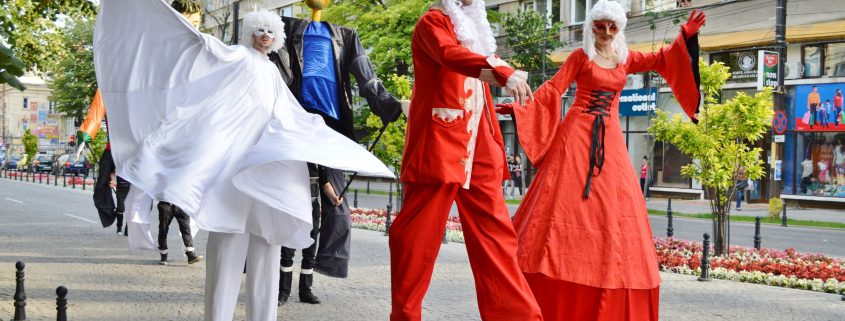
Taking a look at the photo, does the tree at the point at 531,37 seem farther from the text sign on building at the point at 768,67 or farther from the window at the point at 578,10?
the text sign on building at the point at 768,67

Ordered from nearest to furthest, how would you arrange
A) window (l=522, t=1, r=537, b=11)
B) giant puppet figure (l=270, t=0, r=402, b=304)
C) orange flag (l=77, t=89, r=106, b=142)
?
orange flag (l=77, t=89, r=106, b=142) → giant puppet figure (l=270, t=0, r=402, b=304) → window (l=522, t=1, r=537, b=11)

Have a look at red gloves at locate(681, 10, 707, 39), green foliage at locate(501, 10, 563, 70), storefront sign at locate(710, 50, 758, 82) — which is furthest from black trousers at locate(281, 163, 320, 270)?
green foliage at locate(501, 10, 563, 70)

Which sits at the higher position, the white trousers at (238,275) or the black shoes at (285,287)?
the white trousers at (238,275)

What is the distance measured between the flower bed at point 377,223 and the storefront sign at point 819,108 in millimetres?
15300

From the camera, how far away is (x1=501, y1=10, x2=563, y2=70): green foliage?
3666 cm

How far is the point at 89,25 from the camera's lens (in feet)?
209

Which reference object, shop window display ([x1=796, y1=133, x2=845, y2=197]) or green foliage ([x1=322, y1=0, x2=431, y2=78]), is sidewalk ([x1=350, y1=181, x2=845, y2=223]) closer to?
shop window display ([x1=796, y1=133, x2=845, y2=197])

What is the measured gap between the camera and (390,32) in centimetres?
3234

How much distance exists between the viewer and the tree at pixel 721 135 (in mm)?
12789

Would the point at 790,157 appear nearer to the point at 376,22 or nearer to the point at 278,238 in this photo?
the point at 376,22

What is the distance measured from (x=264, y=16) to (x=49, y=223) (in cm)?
1354

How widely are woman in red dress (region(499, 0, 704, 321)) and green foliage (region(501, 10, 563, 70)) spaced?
30002 millimetres

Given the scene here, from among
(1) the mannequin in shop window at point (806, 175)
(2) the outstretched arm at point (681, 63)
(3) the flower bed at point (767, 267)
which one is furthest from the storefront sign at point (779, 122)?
(2) the outstretched arm at point (681, 63)

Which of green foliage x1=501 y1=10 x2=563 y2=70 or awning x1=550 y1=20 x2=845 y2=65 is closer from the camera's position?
awning x1=550 y1=20 x2=845 y2=65
